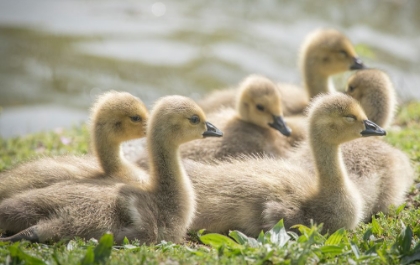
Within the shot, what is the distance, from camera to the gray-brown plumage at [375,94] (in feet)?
22.4

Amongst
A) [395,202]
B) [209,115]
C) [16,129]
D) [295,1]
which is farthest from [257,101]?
[295,1]

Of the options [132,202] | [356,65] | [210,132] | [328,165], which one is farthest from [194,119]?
[356,65]

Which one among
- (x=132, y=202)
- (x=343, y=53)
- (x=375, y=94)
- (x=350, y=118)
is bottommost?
(x=132, y=202)

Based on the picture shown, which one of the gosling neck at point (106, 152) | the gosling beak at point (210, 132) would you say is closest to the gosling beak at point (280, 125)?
the gosling beak at point (210, 132)

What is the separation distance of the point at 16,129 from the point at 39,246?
17.2ft

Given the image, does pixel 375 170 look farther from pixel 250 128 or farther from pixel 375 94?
pixel 250 128

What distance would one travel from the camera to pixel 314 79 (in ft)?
27.0

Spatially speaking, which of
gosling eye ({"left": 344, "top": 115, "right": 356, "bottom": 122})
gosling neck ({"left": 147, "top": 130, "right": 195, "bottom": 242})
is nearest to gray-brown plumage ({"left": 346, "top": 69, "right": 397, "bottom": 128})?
gosling eye ({"left": 344, "top": 115, "right": 356, "bottom": 122})

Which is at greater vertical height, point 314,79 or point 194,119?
point 194,119

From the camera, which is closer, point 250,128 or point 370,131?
point 370,131

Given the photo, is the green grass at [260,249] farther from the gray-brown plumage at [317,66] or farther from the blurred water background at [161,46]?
the blurred water background at [161,46]

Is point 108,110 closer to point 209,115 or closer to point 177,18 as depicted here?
point 209,115

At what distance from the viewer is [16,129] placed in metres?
9.63

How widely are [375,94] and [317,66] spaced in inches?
55.7
